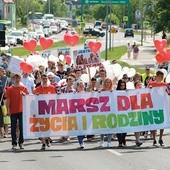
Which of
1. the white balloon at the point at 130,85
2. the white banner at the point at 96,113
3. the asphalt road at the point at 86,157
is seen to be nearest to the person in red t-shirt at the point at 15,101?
the white banner at the point at 96,113

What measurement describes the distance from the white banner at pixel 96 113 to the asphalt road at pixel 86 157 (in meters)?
0.41

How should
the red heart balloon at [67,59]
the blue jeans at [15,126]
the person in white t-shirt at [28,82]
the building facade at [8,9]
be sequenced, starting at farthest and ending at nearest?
the building facade at [8,9] < the red heart balloon at [67,59] < the person in white t-shirt at [28,82] < the blue jeans at [15,126]

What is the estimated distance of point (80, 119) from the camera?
1988 cm

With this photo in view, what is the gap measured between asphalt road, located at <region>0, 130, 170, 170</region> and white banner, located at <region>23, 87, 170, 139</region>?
41 centimetres

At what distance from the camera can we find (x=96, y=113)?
65.4 ft

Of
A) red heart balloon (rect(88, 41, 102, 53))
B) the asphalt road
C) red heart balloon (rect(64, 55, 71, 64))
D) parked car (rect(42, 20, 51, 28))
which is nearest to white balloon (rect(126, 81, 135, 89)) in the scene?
the asphalt road

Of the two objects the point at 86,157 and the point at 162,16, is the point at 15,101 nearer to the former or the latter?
the point at 86,157

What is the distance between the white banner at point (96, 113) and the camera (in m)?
19.6

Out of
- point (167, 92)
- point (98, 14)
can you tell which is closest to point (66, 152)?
point (167, 92)

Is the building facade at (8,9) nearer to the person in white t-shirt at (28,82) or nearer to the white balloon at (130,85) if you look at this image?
the person in white t-shirt at (28,82)

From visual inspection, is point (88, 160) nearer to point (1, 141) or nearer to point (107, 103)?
point (107, 103)

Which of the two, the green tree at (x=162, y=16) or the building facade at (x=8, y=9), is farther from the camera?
the building facade at (x=8, y=9)

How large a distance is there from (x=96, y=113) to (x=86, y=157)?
8.09 feet

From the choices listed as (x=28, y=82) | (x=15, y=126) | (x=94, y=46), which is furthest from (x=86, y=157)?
(x=94, y=46)
